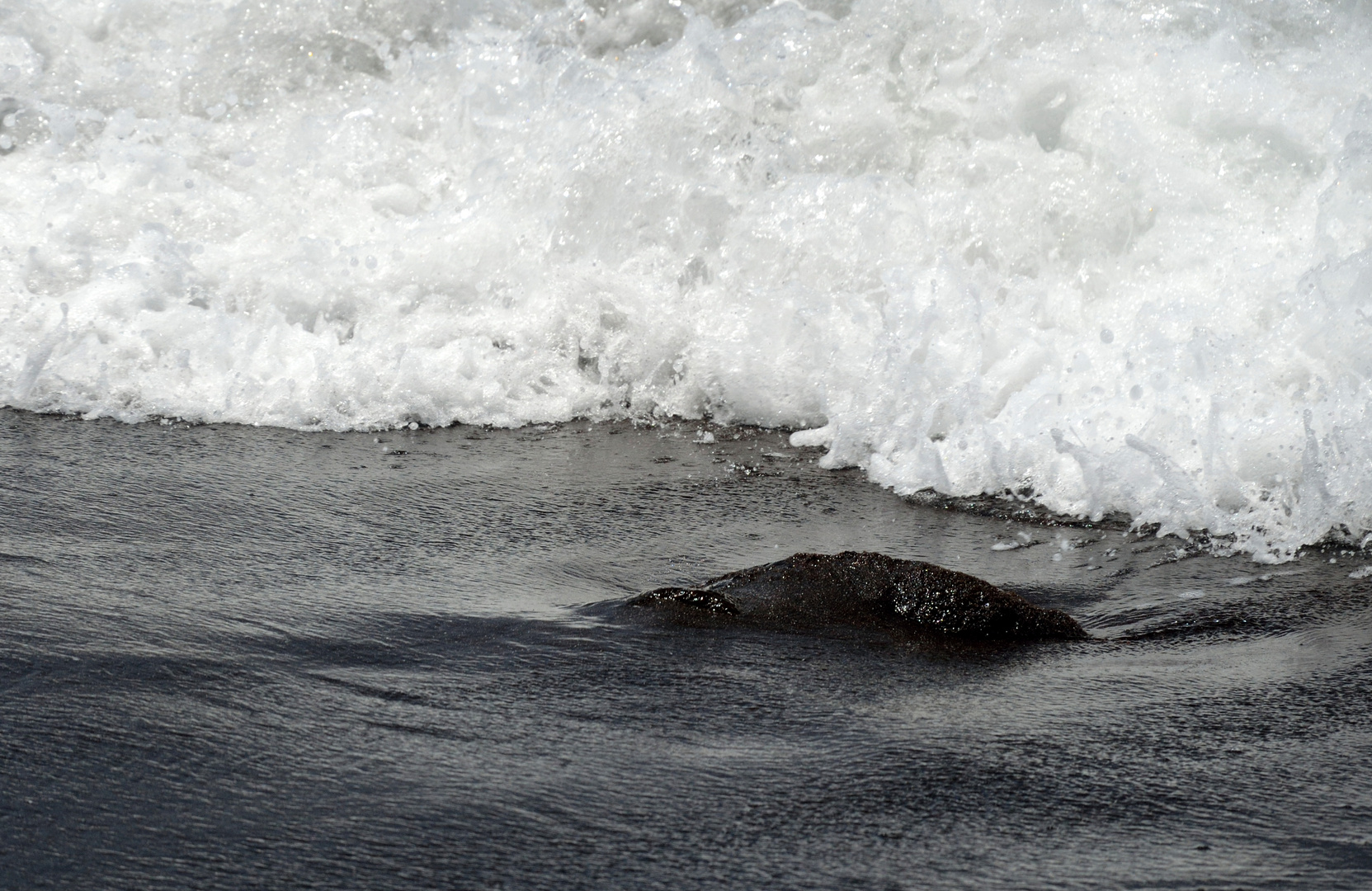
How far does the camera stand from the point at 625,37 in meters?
7.42

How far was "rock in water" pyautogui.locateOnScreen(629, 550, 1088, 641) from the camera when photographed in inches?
123

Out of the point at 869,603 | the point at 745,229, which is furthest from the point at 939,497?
the point at 745,229

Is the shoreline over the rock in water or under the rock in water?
over

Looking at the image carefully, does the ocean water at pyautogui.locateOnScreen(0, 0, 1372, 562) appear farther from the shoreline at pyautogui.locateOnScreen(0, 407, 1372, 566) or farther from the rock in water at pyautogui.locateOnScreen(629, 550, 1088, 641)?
the rock in water at pyautogui.locateOnScreen(629, 550, 1088, 641)

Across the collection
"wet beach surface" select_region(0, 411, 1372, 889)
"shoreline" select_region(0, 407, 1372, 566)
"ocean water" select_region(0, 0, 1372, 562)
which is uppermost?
"ocean water" select_region(0, 0, 1372, 562)

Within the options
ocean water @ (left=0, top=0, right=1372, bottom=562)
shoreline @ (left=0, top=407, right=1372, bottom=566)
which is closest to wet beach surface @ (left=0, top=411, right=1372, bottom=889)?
→ shoreline @ (left=0, top=407, right=1372, bottom=566)

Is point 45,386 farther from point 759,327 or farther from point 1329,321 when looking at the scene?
point 1329,321

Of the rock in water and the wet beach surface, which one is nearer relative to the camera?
the wet beach surface

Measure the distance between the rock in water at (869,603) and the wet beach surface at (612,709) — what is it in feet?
0.29

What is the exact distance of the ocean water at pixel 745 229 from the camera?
4.86 meters

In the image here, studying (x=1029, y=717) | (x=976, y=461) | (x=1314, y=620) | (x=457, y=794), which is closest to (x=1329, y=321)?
(x=976, y=461)

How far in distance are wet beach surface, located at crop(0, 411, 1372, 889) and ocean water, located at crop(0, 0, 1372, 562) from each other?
91cm

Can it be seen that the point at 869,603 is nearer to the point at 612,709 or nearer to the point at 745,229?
the point at 612,709

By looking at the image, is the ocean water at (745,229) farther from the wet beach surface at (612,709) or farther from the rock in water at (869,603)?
the rock in water at (869,603)
